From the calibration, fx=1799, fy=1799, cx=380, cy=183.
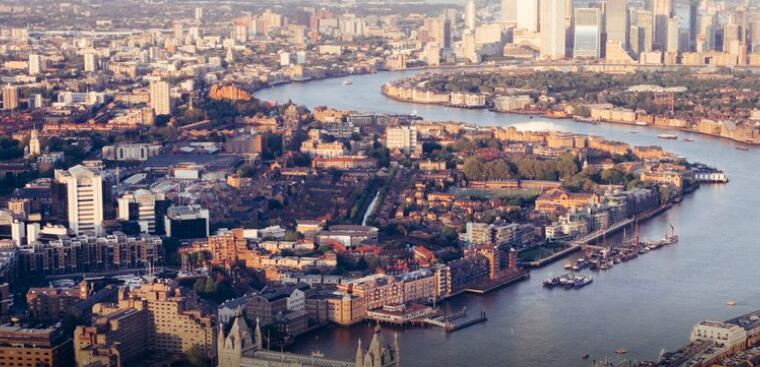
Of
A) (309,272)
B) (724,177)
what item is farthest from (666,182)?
(309,272)

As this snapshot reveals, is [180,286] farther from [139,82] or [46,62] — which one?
[46,62]

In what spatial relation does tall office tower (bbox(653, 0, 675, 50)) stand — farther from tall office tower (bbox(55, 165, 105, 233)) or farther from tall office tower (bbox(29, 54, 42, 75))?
tall office tower (bbox(55, 165, 105, 233))

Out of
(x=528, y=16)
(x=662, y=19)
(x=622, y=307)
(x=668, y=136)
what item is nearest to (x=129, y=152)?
(x=668, y=136)

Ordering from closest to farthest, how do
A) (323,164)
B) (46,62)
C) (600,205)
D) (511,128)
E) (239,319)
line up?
(239,319), (600,205), (323,164), (511,128), (46,62)

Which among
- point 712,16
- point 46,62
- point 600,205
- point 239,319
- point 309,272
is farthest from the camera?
point 712,16

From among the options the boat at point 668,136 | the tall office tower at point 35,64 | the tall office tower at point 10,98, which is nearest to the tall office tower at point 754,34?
the boat at point 668,136

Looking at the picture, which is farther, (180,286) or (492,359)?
(180,286)

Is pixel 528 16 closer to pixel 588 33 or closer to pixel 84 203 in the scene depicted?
pixel 588 33
